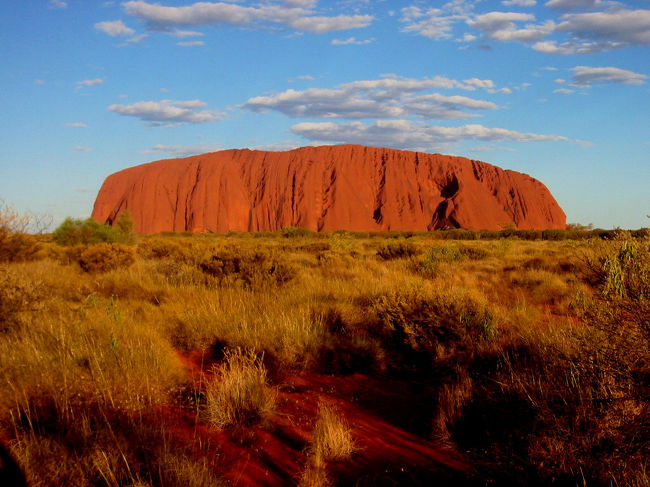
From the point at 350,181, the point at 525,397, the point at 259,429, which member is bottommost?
the point at 259,429

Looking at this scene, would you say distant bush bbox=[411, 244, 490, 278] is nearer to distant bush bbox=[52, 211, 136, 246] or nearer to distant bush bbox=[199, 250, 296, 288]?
distant bush bbox=[199, 250, 296, 288]

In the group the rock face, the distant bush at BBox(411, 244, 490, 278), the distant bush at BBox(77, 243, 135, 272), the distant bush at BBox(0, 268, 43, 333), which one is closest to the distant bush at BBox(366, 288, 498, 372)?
the distant bush at BBox(0, 268, 43, 333)

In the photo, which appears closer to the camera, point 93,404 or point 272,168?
point 93,404

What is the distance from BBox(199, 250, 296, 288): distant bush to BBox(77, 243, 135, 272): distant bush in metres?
3.17

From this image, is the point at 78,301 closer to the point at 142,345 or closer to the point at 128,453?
the point at 142,345

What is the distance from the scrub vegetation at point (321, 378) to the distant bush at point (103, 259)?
13.6ft

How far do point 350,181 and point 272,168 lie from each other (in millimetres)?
14205

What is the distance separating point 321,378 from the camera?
4.12 m

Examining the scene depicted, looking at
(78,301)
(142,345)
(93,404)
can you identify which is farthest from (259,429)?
(78,301)

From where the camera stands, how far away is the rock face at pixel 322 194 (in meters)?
68.8

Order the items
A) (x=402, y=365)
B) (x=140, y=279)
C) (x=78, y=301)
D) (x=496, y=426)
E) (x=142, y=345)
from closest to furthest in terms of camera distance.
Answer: (x=496, y=426) → (x=142, y=345) → (x=402, y=365) → (x=78, y=301) → (x=140, y=279)

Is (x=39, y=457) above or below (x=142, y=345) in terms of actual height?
below

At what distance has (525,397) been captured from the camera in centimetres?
272

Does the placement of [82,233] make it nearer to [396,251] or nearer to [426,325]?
[396,251]
